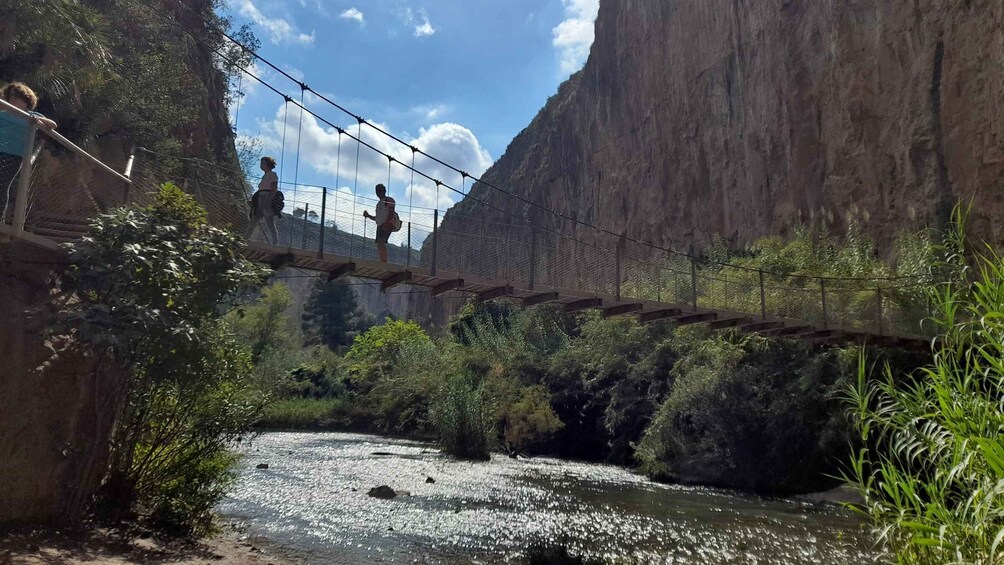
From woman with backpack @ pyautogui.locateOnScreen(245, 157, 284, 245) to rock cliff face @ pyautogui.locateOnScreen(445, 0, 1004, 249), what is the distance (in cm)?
417

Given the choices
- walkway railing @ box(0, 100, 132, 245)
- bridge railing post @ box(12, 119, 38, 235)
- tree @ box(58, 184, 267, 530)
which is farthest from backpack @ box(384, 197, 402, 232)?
bridge railing post @ box(12, 119, 38, 235)

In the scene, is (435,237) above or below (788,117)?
below

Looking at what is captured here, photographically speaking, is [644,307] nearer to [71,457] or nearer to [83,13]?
[71,457]

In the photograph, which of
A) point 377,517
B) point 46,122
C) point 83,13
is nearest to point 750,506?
point 377,517

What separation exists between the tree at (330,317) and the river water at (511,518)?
4379cm

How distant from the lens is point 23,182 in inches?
178

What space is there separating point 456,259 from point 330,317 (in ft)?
172

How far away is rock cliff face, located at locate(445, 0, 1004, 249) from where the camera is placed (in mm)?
15102

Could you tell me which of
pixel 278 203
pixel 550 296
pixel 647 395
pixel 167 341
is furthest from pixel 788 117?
pixel 167 341

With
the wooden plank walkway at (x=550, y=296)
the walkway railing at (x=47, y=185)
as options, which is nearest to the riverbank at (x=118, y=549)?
the walkway railing at (x=47, y=185)

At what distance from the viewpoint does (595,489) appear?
12.9 meters

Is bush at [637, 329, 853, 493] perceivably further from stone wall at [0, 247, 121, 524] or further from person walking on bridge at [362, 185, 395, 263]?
stone wall at [0, 247, 121, 524]

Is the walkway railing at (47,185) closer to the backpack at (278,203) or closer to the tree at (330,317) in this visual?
the backpack at (278,203)

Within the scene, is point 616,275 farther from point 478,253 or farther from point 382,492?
point 382,492
